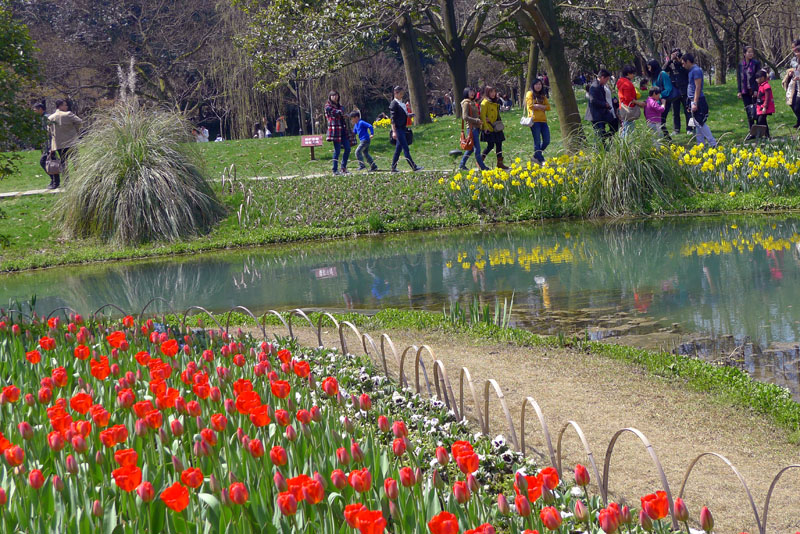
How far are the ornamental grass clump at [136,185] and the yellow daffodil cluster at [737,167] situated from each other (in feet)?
30.0

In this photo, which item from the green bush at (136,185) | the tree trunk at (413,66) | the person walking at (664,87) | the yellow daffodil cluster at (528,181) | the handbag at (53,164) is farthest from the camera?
the tree trunk at (413,66)

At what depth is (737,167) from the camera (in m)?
15.9

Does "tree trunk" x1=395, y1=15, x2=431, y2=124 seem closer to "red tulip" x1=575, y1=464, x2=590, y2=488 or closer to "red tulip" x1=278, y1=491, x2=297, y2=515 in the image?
"red tulip" x1=575, y1=464, x2=590, y2=488

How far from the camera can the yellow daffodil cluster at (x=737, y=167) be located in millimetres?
15266

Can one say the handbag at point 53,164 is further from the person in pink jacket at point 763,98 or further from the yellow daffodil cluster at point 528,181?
the person in pink jacket at point 763,98

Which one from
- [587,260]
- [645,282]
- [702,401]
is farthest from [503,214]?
[702,401]

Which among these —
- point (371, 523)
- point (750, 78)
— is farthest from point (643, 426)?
point (750, 78)

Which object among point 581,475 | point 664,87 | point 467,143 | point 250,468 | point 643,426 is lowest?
point 643,426

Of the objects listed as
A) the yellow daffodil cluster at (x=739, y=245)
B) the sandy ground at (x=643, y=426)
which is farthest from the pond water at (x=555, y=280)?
the sandy ground at (x=643, y=426)

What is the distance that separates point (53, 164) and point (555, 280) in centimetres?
1370

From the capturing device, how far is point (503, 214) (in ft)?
55.7

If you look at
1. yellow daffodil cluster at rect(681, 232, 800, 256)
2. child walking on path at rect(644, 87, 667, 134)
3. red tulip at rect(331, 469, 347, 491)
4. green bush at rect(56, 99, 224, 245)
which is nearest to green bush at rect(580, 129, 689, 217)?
child walking on path at rect(644, 87, 667, 134)

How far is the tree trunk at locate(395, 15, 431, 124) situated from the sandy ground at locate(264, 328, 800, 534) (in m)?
22.2

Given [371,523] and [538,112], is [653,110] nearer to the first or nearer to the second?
[538,112]
